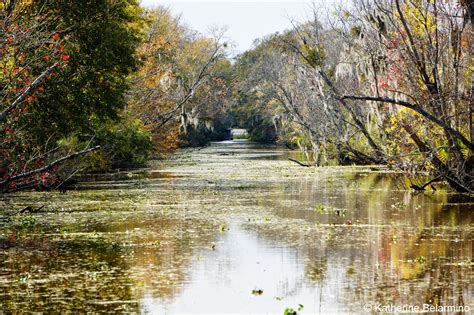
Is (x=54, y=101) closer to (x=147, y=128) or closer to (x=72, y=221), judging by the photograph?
(x=72, y=221)

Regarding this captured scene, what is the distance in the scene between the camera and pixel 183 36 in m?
76.9

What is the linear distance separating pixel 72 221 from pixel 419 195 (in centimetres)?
999

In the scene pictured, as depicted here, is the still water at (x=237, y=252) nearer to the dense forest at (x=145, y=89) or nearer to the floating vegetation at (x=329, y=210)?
the floating vegetation at (x=329, y=210)

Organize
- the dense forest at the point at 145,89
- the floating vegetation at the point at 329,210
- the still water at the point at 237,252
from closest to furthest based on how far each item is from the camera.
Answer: the still water at the point at 237,252 → the dense forest at the point at 145,89 → the floating vegetation at the point at 329,210

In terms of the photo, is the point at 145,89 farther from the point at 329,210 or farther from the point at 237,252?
the point at 237,252

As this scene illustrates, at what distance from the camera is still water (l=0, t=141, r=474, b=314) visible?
9.80 metres

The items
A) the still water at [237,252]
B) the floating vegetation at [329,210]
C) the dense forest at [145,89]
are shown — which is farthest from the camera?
the floating vegetation at [329,210]

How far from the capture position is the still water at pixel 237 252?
9.80m

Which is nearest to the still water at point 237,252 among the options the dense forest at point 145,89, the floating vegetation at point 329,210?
the floating vegetation at point 329,210

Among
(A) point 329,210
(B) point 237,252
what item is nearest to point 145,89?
(A) point 329,210

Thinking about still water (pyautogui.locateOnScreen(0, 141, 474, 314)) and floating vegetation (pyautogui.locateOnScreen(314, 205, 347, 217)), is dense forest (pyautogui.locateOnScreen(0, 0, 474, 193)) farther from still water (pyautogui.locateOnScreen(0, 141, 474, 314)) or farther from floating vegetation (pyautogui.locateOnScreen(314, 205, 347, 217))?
floating vegetation (pyautogui.locateOnScreen(314, 205, 347, 217))

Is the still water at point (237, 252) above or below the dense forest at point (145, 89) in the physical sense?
below

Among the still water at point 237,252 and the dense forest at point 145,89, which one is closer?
the still water at point 237,252

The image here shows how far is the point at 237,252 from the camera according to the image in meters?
13.4
